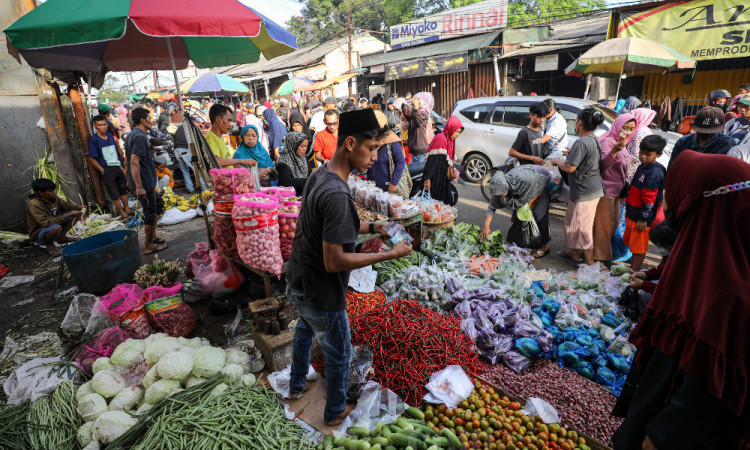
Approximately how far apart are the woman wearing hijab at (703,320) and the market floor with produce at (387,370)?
1059 millimetres

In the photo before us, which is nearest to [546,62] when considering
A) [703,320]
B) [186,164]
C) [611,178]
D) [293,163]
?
[611,178]

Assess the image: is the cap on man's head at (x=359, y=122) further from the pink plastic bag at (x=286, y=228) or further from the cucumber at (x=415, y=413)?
the cucumber at (x=415, y=413)

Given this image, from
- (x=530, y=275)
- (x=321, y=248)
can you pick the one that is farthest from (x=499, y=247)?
(x=321, y=248)

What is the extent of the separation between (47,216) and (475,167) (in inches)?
332

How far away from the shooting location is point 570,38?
13.4 metres

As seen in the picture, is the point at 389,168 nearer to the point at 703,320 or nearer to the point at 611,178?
the point at 611,178

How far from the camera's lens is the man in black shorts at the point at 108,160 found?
7.18 meters

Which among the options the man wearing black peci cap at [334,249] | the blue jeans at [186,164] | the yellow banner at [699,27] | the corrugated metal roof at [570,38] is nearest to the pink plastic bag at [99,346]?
the man wearing black peci cap at [334,249]

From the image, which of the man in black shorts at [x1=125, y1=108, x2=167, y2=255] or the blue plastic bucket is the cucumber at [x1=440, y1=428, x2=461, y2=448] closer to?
the blue plastic bucket

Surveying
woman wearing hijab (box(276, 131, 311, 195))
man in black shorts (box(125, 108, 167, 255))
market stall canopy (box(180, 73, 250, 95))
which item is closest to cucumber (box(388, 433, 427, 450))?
woman wearing hijab (box(276, 131, 311, 195))

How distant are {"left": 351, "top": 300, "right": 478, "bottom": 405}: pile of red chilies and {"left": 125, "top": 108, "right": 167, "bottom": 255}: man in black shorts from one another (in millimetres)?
4076

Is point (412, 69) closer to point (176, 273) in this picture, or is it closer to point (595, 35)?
point (595, 35)

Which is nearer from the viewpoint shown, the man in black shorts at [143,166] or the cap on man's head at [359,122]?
the cap on man's head at [359,122]

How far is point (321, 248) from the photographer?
84.0 inches
